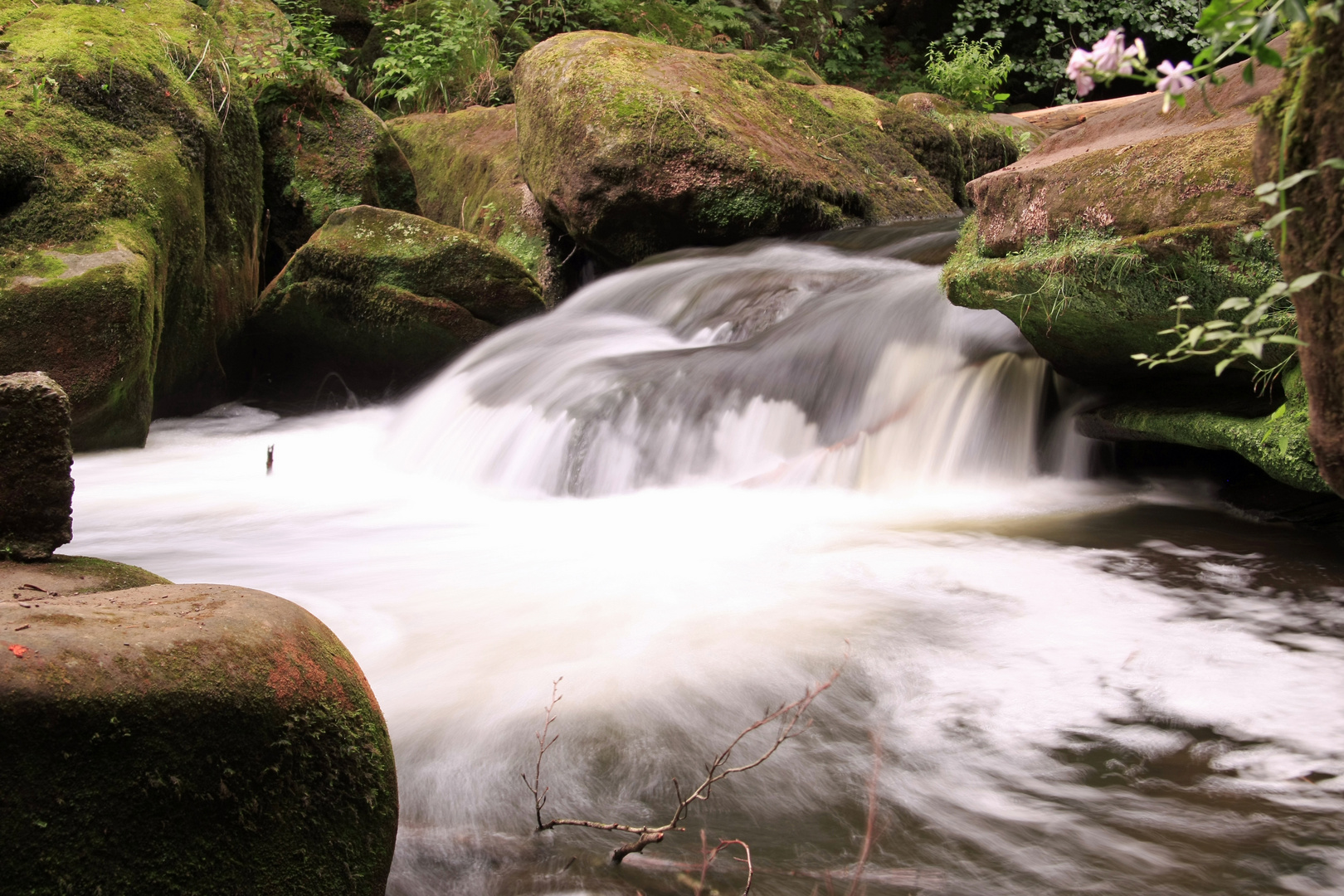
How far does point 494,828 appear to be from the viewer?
1948 mm

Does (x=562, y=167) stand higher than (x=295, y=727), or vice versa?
(x=562, y=167)

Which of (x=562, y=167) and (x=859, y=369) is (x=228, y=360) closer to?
(x=562, y=167)

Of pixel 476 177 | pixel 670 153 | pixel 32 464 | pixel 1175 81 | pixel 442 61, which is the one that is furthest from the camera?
pixel 442 61

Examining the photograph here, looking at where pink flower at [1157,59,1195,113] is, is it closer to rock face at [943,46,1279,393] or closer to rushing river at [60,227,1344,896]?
rushing river at [60,227,1344,896]

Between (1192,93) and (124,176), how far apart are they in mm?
5792

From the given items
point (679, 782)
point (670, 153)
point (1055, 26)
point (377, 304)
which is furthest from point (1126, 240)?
point (1055, 26)

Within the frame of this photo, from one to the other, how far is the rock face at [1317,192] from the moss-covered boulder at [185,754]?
166 centimetres

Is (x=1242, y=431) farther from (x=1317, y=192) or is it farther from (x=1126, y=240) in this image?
(x=1317, y=192)

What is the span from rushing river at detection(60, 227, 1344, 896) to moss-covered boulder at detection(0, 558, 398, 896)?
1.05ft

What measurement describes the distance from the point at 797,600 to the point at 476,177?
24.3 feet

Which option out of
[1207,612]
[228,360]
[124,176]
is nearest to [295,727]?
[1207,612]

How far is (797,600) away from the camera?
3.28 meters

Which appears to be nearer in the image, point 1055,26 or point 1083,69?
point 1083,69

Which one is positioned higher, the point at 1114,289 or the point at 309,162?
the point at 309,162
